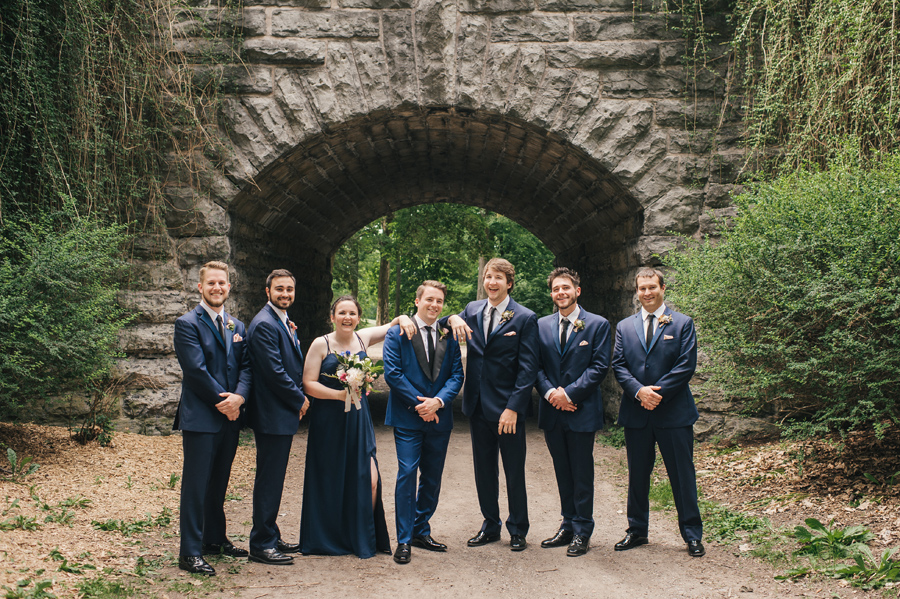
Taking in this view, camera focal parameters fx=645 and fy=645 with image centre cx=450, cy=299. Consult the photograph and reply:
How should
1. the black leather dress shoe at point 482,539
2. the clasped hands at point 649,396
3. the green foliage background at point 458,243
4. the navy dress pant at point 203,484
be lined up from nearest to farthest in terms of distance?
the navy dress pant at point 203,484 < the clasped hands at point 649,396 < the black leather dress shoe at point 482,539 < the green foliage background at point 458,243

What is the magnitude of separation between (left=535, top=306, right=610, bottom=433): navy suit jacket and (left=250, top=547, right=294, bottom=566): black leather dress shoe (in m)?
1.86

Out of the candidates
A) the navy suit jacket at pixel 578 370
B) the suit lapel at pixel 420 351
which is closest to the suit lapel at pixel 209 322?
the suit lapel at pixel 420 351

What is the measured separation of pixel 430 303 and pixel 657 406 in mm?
1694

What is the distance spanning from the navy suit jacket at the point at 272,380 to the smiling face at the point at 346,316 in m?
0.33

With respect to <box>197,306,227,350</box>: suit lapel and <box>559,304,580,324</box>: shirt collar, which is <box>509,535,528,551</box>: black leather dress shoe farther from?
<box>197,306,227,350</box>: suit lapel

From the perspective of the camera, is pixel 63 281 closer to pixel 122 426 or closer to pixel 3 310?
pixel 3 310

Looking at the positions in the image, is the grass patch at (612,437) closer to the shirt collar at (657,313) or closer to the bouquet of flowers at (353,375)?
the shirt collar at (657,313)

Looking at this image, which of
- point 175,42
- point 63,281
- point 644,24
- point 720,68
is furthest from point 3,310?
point 720,68

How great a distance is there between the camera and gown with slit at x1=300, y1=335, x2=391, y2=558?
422cm

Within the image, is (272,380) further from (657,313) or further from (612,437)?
(612,437)

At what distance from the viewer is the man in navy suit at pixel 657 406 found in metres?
4.28

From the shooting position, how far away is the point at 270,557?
4027 mm

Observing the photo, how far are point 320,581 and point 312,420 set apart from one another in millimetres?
1022

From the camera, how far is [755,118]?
22.7ft
